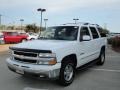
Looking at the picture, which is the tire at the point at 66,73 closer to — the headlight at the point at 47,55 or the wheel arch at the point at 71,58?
the wheel arch at the point at 71,58

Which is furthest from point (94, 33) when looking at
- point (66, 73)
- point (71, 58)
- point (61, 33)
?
point (66, 73)

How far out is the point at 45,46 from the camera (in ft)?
19.1

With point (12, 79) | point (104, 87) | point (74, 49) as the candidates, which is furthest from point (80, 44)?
point (12, 79)

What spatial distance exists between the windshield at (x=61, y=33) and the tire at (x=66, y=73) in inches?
39.9

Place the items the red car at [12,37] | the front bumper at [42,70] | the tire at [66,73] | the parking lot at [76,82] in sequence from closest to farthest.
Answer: the front bumper at [42,70]
the tire at [66,73]
the parking lot at [76,82]
the red car at [12,37]

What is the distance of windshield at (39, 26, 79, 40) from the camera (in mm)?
6945

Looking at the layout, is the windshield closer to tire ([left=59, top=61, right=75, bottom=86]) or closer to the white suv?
the white suv

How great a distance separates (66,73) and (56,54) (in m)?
0.91

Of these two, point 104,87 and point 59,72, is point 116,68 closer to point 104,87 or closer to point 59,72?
point 104,87

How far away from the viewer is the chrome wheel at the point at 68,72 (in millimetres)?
6184

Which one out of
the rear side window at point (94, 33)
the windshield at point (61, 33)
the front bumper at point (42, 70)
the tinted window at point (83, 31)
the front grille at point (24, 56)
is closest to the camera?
the front bumper at point (42, 70)

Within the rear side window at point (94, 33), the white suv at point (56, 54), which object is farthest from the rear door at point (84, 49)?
the rear side window at point (94, 33)

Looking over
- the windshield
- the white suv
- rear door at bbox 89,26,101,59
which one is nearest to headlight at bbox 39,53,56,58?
the white suv

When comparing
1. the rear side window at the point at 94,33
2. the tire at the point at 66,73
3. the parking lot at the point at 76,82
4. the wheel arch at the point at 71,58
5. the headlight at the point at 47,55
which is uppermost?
the rear side window at the point at 94,33
